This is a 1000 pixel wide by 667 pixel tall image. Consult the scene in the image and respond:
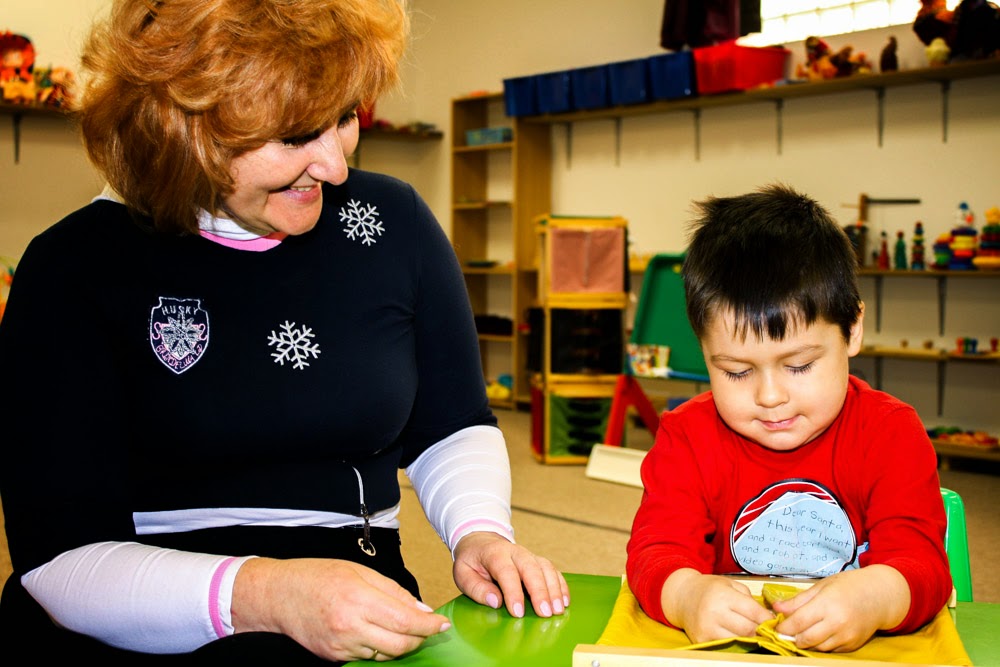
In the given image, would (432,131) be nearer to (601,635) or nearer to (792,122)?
(792,122)

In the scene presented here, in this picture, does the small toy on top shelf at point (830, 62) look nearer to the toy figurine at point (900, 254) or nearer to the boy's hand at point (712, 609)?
the toy figurine at point (900, 254)

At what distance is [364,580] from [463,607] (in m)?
0.13

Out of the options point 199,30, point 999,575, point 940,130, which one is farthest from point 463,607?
point 940,130

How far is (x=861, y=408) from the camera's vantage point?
3.35 feet

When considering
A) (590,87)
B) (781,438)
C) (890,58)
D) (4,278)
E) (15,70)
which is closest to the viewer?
(781,438)

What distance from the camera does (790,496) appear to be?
3.27ft

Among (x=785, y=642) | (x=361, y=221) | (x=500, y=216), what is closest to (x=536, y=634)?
(x=785, y=642)

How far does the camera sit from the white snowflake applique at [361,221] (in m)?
1.15

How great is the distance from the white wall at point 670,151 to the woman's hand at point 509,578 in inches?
134

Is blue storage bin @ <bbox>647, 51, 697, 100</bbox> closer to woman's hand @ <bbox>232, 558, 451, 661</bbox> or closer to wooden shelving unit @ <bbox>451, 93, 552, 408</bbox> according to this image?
wooden shelving unit @ <bbox>451, 93, 552, 408</bbox>

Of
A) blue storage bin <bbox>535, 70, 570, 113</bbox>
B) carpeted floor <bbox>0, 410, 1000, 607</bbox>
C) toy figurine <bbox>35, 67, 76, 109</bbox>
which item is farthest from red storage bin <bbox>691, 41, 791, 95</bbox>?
toy figurine <bbox>35, 67, 76, 109</bbox>

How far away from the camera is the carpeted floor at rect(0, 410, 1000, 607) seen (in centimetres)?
291

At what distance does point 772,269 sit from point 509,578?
42 cm

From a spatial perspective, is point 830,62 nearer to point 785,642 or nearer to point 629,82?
point 629,82
